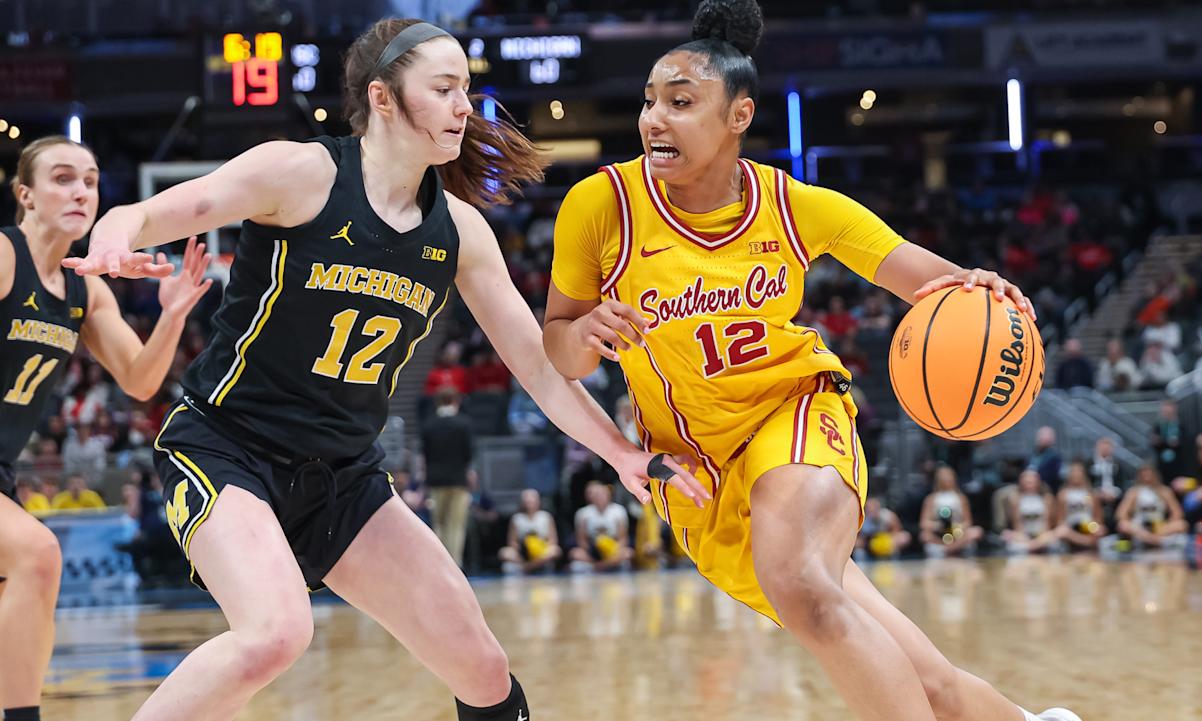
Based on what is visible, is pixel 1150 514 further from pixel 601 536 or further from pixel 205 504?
pixel 205 504

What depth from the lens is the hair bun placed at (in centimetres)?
378

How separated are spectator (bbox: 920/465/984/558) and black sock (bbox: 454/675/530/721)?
33.3ft

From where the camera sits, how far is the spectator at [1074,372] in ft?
51.0

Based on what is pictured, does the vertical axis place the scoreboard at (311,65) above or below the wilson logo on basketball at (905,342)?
above

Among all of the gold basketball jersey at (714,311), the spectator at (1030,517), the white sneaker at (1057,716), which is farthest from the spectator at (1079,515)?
the gold basketball jersey at (714,311)

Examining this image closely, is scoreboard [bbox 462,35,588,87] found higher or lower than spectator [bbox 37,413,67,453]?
higher

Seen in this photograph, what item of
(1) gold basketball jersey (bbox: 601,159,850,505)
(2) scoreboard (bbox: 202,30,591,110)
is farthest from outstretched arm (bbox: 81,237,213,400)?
(2) scoreboard (bbox: 202,30,591,110)

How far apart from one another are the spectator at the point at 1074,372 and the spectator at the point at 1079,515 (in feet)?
8.60

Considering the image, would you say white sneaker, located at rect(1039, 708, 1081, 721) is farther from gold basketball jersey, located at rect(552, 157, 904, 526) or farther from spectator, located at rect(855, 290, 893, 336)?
spectator, located at rect(855, 290, 893, 336)

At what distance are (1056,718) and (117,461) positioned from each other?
10.2 meters

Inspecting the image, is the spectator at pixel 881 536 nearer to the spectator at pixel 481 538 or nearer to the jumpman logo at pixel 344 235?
the spectator at pixel 481 538

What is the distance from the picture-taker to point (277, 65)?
40.5ft

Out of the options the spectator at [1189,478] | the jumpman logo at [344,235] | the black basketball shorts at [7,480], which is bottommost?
the spectator at [1189,478]

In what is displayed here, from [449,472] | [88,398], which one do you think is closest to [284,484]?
[449,472]
